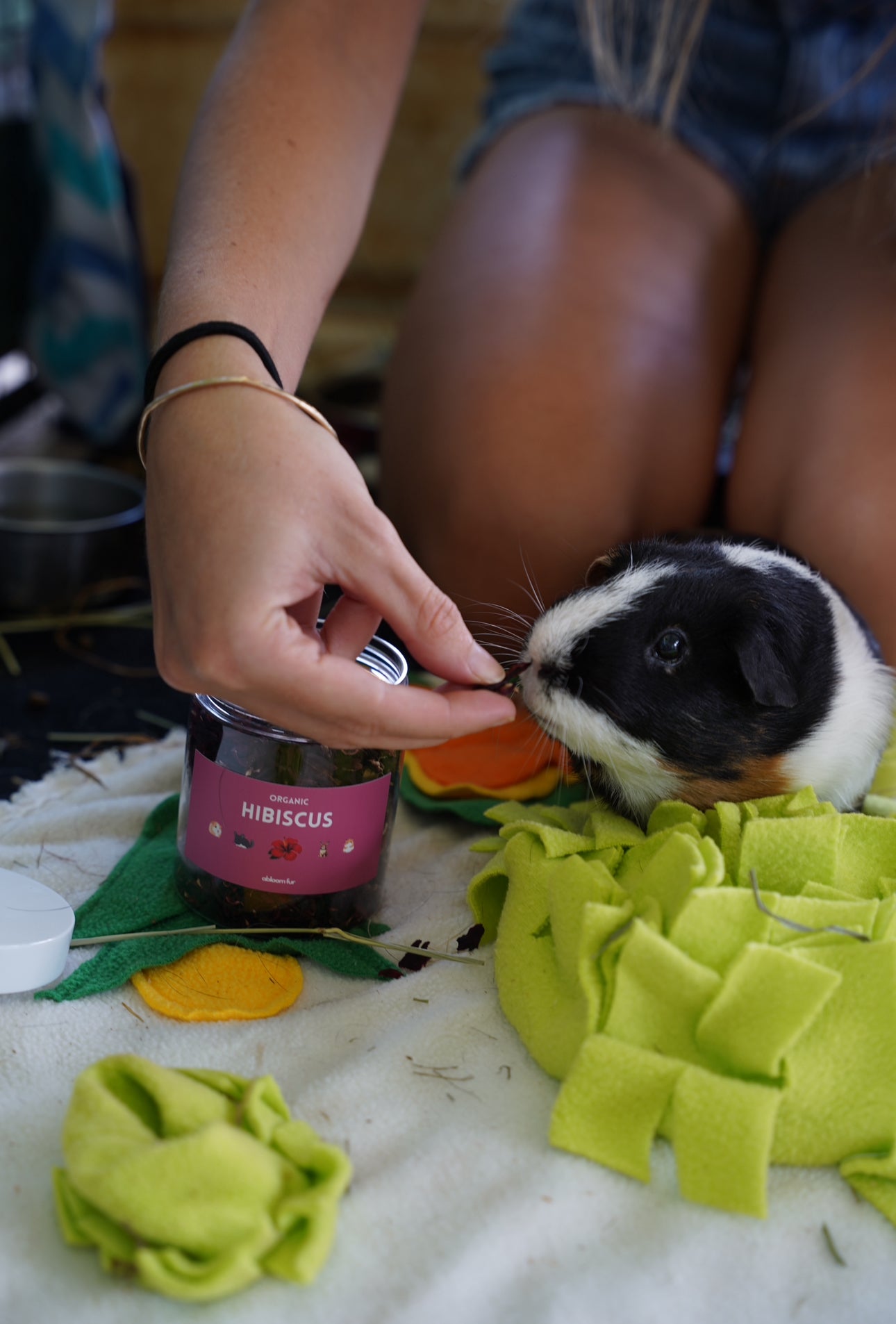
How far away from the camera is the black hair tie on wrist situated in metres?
0.79

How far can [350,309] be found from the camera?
8.03ft

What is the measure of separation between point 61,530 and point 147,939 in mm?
662

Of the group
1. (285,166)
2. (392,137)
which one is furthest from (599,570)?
(392,137)

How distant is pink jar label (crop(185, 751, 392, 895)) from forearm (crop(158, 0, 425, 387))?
0.31 metres

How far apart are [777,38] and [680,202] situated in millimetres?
242

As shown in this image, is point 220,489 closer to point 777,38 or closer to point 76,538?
point 76,538

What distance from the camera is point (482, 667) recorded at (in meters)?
0.75

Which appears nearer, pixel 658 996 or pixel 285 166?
pixel 658 996

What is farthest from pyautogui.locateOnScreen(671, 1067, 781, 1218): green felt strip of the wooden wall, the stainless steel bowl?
the wooden wall

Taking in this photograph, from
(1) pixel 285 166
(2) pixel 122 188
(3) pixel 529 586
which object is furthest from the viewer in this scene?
(2) pixel 122 188

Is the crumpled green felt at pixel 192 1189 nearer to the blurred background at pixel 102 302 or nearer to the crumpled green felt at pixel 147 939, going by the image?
the crumpled green felt at pixel 147 939

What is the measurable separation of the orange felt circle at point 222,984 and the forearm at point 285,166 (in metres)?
0.43

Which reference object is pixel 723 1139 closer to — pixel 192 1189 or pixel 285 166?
pixel 192 1189

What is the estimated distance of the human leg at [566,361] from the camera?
1249 millimetres
